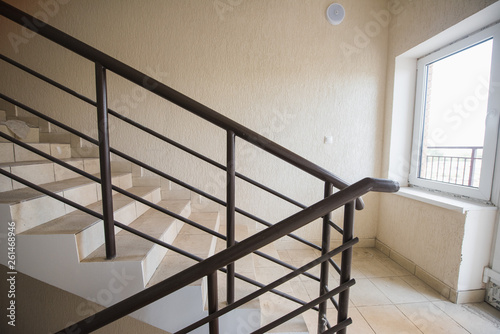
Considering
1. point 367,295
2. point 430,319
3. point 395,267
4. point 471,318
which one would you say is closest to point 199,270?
point 367,295

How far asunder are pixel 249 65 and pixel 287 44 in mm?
470

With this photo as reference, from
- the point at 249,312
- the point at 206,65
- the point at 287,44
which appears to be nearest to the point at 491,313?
the point at 249,312

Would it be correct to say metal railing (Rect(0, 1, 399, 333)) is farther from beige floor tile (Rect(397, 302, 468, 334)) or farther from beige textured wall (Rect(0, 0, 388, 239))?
beige textured wall (Rect(0, 0, 388, 239))

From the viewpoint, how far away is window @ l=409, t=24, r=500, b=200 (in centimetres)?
150

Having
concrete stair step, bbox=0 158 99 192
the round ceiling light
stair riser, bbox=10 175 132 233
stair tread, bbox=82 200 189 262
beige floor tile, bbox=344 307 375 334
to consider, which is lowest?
beige floor tile, bbox=344 307 375 334

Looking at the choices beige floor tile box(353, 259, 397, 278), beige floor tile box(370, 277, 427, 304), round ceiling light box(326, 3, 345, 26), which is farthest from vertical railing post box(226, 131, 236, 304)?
round ceiling light box(326, 3, 345, 26)

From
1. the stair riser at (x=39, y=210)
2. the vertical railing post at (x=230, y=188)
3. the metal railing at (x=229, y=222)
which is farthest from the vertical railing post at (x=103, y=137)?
the vertical railing post at (x=230, y=188)

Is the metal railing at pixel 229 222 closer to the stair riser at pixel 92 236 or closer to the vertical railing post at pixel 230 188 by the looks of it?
the vertical railing post at pixel 230 188

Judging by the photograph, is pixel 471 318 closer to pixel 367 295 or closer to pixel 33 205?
pixel 367 295

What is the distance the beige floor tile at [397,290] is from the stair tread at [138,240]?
1824 millimetres

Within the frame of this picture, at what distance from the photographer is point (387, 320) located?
1404mm

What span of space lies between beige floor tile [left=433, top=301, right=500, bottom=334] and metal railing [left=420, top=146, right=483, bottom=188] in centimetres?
94

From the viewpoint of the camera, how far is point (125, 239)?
101cm

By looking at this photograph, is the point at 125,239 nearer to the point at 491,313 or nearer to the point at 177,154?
the point at 177,154
